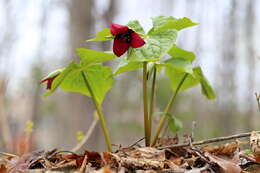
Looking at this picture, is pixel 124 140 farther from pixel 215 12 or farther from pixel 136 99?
pixel 215 12

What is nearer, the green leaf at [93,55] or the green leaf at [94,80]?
the green leaf at [93,55]

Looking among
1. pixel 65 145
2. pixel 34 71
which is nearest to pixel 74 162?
pixel 65 145

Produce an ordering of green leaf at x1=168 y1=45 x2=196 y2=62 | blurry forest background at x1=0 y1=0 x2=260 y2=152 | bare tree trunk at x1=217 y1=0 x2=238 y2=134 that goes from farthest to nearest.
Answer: bare tree trunk at x1=217 y1=0 x2=238 y2=134, blurry forest background at x1=0 y1=0 x2=260 y2=152, green leaf at x1=168 y1=45 x2=196 y2=62

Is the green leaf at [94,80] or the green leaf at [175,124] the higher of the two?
the green leaf at [94,80]

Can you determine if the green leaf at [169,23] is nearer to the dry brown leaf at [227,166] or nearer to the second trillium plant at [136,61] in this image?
the second trillium plant at [136,61]

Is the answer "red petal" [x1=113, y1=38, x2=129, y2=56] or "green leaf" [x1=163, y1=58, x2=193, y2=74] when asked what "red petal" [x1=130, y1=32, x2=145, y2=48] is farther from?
"green leaf" [x1=163, y1=58, x2=193, y2=74]

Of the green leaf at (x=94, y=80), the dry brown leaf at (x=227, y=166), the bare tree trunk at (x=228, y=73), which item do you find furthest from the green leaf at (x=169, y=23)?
the bare tree trunk at (x=228, y=73)

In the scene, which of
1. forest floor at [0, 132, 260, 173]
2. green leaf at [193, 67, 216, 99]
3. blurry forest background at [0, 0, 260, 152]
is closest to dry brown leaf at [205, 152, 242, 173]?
forest floor at [0, 132, 260, 173]

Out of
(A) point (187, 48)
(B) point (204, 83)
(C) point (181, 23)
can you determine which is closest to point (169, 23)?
(C) point (181, 23)
